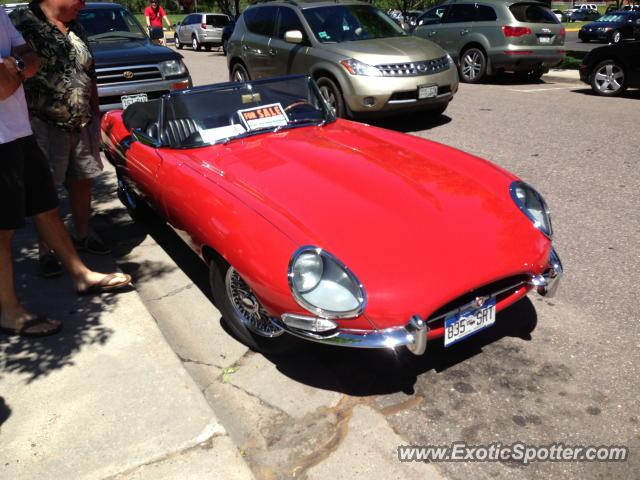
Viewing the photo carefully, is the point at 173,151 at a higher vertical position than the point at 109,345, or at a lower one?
higher

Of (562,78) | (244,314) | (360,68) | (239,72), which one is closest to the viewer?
(244,314)

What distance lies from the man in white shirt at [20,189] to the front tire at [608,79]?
30.9ft

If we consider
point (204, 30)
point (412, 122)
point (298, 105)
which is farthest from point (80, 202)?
point (204, 30)

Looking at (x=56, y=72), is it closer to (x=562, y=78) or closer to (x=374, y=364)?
(x=374, y=364)

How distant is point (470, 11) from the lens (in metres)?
11.9

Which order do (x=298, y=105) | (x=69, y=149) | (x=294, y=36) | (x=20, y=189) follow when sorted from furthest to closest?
1. (x=294, y=36)
2. (x=298, y=105)
3. (x=69, y=149)
4. (x=20, y=189)

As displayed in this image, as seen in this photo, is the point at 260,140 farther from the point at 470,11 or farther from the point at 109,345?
the point at 470,11

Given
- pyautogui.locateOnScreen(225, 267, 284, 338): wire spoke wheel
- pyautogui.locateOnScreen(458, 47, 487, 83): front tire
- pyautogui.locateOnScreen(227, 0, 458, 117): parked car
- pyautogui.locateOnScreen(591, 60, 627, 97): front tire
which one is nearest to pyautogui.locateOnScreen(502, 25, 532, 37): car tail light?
pyautogui.locateOnScreen(458, 47, 487, 83): front tire

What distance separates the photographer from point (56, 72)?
3.62 m

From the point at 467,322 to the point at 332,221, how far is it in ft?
2.62

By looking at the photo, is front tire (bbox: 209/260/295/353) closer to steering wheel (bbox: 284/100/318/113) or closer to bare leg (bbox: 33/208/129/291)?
bare leg (bbox: 33/208/129/291)


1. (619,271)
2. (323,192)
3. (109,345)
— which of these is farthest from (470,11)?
(109,345)

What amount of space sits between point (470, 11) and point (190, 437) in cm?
1152

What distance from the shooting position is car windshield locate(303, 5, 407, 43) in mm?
8250
